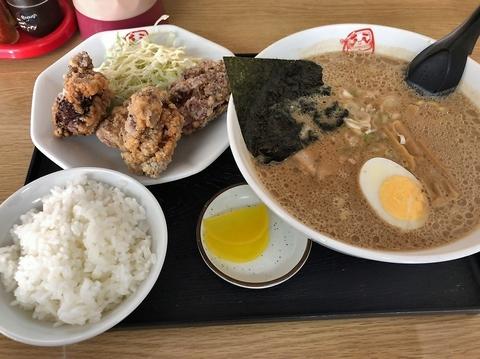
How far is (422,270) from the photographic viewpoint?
1.25 m

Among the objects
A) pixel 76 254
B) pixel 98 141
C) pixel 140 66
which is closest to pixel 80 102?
pixel 98 141

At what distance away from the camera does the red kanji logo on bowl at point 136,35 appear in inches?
67.9

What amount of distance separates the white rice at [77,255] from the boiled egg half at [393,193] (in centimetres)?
64

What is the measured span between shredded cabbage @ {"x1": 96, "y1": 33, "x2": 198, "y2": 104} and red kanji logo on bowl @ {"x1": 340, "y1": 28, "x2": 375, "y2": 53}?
0.56 m

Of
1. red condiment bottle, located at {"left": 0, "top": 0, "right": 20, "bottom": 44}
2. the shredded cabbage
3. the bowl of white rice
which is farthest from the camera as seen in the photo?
red condiment bottle, located at {"left": 0, "top": 0, "right": 20, "bottom": 44}

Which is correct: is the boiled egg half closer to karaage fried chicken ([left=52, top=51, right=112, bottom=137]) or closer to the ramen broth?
the ramen broth

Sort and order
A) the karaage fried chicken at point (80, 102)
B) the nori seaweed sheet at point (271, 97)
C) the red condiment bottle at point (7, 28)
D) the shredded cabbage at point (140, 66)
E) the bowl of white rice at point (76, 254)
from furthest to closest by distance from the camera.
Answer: the red condiment bottle at point (7, 28)
the shredded cabbage at point (140, 66)
the karaage fried chicken at point (80, 102)
the nori seaweed sheet at point (271, 97)
the bowl of white rice at point (76, 254)

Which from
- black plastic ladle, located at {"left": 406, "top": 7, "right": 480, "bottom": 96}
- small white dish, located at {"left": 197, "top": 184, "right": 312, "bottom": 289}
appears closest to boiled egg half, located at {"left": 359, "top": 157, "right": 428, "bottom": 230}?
small white dish, located at {"left": 197, "top": 184, "right": 312, "bottom": 289}

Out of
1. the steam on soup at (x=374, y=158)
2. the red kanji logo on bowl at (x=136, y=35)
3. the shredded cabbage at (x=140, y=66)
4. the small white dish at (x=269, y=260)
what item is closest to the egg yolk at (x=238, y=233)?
the small white dish at (x=269, y=260)

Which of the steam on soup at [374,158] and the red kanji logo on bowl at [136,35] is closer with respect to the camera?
the steam on soup at [374,158]

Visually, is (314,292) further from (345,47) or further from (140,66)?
(140,66)

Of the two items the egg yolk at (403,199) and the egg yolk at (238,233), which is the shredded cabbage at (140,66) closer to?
the egg yolk at (238,233)

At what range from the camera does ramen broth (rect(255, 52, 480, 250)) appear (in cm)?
118

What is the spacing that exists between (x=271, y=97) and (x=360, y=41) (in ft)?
1.25
